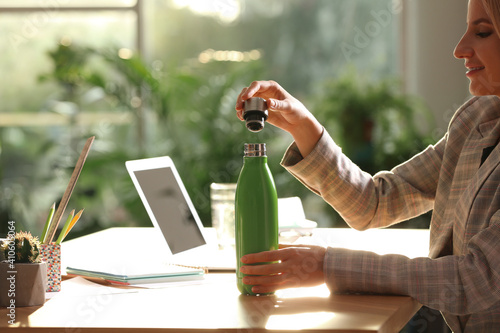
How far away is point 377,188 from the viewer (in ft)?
5.62

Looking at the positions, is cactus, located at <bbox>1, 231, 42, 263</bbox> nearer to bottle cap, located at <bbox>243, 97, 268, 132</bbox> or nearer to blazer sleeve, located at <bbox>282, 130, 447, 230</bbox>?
bottle cap, located at <bbox>243, 97, 268, 132</bbox>

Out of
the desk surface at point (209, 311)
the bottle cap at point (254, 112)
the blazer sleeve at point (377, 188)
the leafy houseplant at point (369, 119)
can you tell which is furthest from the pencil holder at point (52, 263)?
the leafy houseplant at point (369, 119)

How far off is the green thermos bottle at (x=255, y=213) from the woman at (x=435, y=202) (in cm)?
2

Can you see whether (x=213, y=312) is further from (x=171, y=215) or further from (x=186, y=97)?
(x=186, y=97)

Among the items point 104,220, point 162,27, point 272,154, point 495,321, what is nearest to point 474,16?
point 495,321

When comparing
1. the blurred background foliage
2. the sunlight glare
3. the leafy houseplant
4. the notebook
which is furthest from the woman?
the sunlight glare

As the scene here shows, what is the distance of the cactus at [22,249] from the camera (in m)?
1.23

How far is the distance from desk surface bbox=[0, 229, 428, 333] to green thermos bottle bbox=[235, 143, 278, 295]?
0.30 feet

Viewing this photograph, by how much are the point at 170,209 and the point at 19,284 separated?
1.68 ft

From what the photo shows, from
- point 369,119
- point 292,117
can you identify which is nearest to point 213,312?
point 292,117

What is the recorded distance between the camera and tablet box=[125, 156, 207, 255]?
163 centimetres

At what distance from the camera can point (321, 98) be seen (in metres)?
4.55

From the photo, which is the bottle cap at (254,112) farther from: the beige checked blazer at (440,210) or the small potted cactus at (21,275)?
the small potted cactus at (21,275)

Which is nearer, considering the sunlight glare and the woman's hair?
the woman's hair
